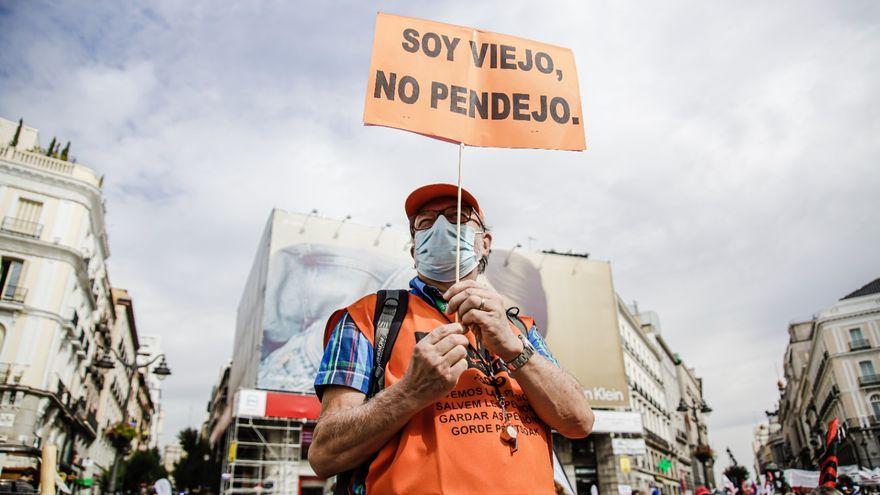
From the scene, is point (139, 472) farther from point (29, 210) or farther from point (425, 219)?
point (425, 219)

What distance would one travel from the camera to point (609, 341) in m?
30.3

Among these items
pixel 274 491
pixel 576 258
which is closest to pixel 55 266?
pixel 274 491

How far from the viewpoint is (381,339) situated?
1624 mm

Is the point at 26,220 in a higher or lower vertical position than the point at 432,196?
higher

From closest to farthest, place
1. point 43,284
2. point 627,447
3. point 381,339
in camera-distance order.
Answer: point 381,339, point 43,284, point 627,447

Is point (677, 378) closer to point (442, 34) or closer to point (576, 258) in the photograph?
point (576, 258)

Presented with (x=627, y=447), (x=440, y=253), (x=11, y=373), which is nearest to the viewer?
(x=440, y=253)

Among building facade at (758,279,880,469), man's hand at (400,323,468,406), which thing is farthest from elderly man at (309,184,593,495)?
building facade at (758,279,880,469)

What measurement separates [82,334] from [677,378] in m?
60.0

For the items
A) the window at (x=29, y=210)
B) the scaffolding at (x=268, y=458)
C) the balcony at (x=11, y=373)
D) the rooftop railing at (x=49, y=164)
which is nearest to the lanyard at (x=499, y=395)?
the scaffolding at (x=268, y=458)

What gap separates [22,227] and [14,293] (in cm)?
271

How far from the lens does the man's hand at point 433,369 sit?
1356mm

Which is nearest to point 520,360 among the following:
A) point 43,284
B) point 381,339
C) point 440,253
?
point 381,339

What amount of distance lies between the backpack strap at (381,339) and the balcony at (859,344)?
4641 cm
